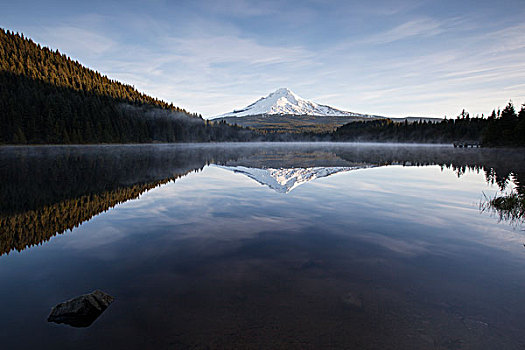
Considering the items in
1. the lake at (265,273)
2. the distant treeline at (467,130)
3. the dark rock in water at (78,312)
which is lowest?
the lake at (265,273)

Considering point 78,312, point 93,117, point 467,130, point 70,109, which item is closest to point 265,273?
point 78,312

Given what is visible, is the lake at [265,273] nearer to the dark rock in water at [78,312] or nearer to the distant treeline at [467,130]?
the dark rock in water at [78,312]

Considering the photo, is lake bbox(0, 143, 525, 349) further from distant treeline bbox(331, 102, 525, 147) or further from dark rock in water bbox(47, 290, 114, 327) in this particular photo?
distant treeline bbox(331, 102, 525, 147)

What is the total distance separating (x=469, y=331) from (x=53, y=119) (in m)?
121

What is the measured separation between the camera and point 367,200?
16.0 m

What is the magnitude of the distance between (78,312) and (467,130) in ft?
518

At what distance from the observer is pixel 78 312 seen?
5.09 meters

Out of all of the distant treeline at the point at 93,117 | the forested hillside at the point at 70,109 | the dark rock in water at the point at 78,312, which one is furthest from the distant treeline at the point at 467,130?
the forested hillside at the point at 70,109

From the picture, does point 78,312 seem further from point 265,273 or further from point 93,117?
point 93,117

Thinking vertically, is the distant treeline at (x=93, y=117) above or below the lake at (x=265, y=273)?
A: above

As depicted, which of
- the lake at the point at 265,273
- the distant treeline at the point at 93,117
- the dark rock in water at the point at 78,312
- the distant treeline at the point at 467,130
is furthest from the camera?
the distant treeline at the point at 93,117

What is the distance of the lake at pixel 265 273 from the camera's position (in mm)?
4738

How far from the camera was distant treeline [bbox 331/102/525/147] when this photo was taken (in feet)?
257

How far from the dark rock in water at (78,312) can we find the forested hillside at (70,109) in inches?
4310
